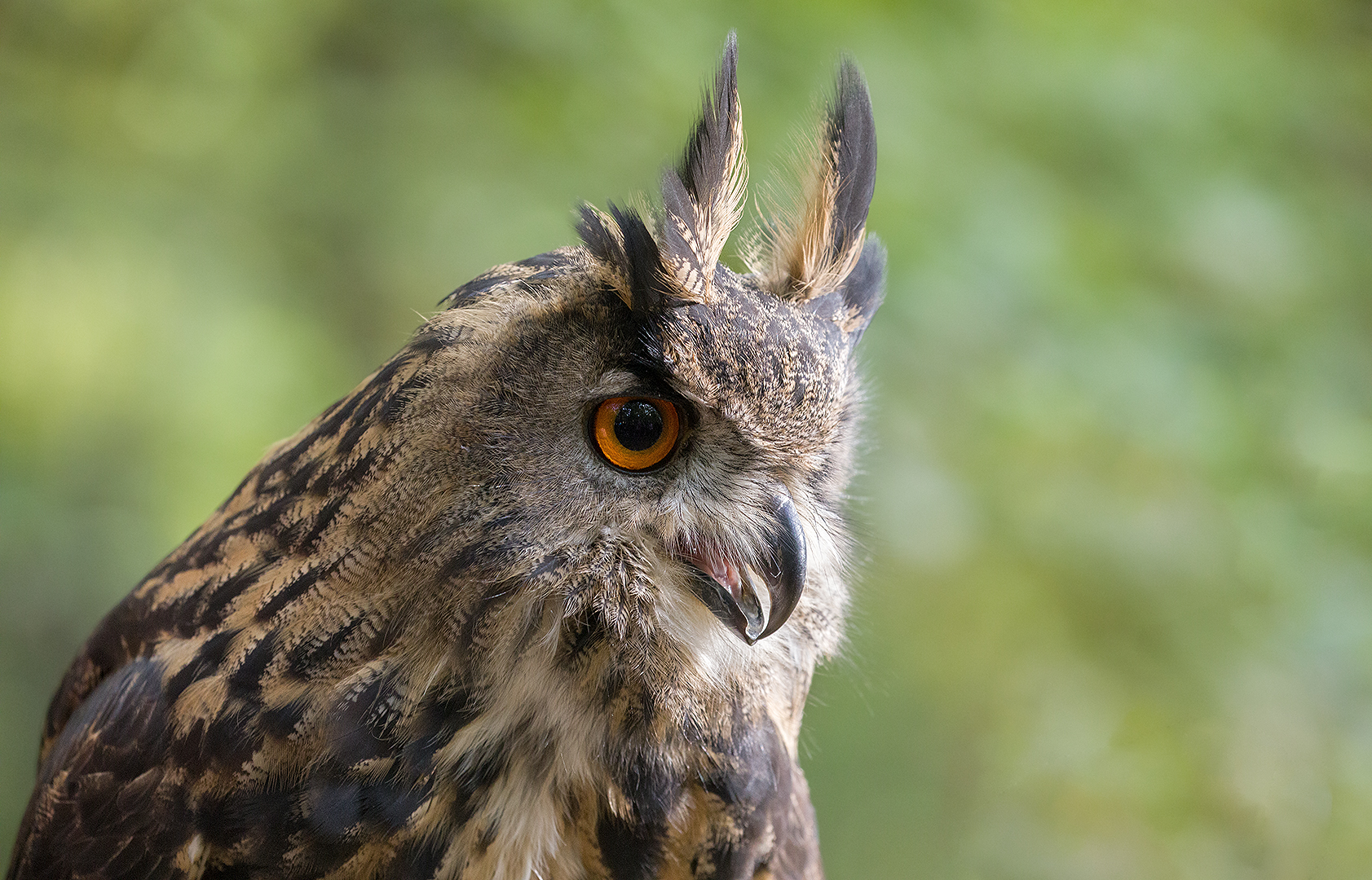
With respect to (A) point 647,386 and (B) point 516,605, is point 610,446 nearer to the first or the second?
A: (A) point 647,386

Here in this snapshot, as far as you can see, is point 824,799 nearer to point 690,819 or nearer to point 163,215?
point 690,819

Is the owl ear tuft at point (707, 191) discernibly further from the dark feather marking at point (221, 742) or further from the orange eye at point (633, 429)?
the dark feather marking at point (221, 742)

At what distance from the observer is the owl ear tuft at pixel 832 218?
51.2 inches

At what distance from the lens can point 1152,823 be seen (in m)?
1.95

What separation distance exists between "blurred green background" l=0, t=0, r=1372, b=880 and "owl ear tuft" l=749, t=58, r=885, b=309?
439 mm

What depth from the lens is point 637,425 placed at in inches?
42.2

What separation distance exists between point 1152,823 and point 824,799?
0.69m

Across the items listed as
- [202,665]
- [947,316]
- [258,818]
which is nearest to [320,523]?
[202,665]

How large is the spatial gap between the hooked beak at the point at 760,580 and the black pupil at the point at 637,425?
0.13 m

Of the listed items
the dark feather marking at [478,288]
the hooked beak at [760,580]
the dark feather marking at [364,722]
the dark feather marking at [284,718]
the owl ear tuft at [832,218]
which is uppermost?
the owl ear tuft at [832,218]

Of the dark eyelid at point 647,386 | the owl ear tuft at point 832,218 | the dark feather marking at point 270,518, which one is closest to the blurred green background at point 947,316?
the owl ear tuft at point 832,218

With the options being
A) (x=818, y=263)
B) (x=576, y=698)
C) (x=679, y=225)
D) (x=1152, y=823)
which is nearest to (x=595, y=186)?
(x=818, y=263)

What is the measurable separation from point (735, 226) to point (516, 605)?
1.57ft

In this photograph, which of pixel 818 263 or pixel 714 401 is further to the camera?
pixel 818 263
